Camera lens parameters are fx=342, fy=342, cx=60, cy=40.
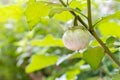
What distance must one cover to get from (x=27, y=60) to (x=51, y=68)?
0.13 meters

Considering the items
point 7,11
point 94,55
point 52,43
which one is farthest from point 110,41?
point 7,11

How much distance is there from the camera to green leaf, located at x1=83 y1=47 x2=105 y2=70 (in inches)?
19.7

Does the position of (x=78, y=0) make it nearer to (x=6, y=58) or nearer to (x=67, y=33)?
(x=67, y=33)

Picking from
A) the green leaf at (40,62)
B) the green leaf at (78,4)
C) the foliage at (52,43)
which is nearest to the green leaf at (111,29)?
the foliage at (52,43)

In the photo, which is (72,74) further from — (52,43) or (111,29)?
(111,29)

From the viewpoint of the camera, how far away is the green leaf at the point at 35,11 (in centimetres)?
45

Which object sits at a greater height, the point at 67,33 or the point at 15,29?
the point at 67,33

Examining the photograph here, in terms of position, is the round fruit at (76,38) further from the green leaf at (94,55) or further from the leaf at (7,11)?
the leaf at (7,11)

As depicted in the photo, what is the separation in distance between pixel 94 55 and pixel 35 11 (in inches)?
4.6

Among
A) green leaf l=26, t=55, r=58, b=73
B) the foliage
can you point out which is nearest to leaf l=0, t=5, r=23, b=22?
the foliage

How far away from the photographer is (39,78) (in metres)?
1.24

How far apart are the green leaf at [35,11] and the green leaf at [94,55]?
9cm

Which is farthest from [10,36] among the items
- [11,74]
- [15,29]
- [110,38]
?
[110,38]

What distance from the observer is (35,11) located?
0.45 metres
